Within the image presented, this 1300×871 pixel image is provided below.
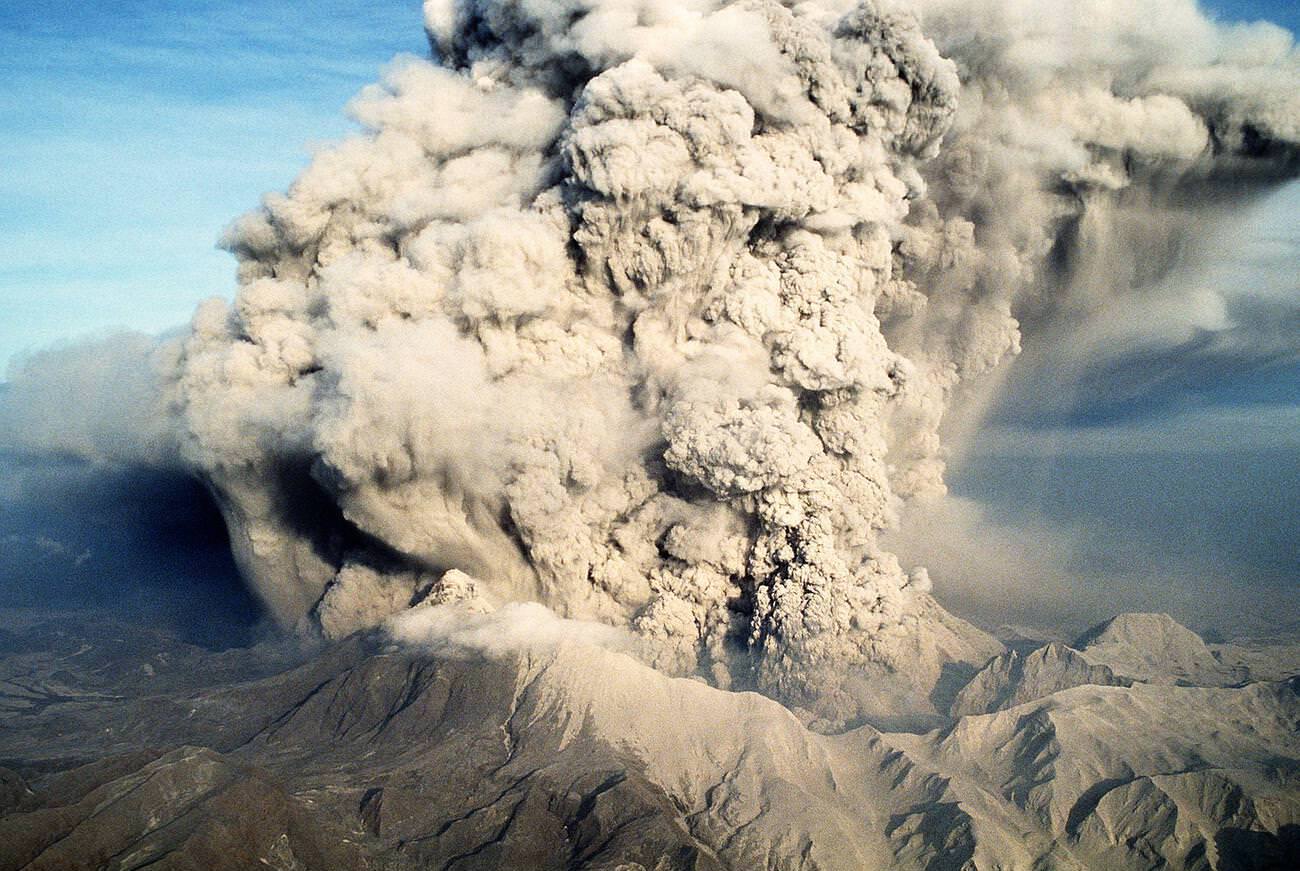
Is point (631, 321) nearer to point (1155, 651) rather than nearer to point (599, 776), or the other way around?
point (599, 776)

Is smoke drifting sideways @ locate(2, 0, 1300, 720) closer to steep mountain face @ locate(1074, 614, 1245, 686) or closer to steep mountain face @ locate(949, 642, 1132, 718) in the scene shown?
steep mountain face @ locate(949, 642, 1132, 718)

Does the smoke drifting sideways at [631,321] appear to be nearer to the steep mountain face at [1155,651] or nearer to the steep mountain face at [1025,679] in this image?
the steep mountain face at [1025,679]

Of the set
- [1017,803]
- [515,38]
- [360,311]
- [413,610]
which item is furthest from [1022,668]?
[515,38]

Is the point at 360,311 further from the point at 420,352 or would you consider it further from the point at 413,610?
the point at 413,610

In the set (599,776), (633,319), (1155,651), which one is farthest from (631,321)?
(1155,651)

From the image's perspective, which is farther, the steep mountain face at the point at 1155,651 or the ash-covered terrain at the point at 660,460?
the steep mountain face at the point at 1155,651

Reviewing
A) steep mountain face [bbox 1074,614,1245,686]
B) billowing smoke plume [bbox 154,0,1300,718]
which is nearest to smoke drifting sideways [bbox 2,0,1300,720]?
billowing smoke plume [bbox 154,0,1300,718]

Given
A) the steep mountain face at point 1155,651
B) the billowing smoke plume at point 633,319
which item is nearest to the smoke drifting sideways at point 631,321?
the billowing smoke plume at point 633,319
